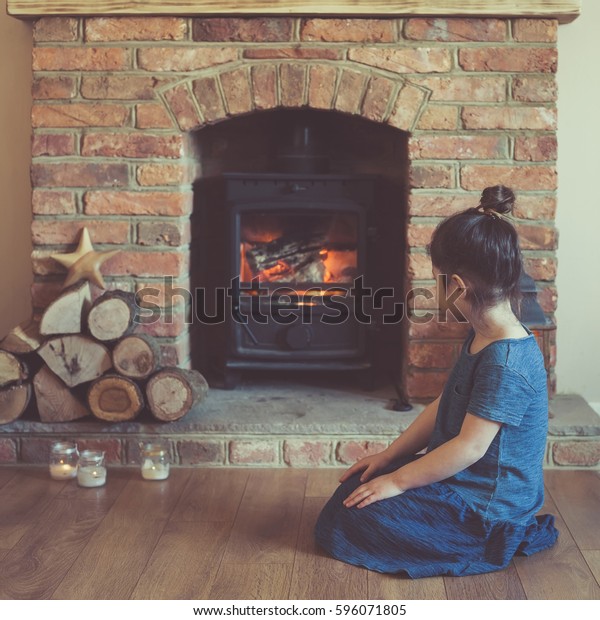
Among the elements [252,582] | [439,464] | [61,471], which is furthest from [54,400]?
[439,464]

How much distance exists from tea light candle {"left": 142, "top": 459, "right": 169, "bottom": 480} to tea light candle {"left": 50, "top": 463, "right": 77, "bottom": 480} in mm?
196

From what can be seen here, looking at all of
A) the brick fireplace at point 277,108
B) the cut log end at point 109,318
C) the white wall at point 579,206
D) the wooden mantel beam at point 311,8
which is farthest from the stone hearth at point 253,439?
the wooden mantel beam at point 311,8

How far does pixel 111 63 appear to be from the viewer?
2.64 metres

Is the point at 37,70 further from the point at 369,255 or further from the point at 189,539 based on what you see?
the point at 189,539

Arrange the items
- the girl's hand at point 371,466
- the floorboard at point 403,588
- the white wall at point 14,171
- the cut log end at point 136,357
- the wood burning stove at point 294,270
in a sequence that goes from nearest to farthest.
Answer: the floorboard at point 403,588
the girl's hand at point 371,466
the cut log end at point 136,357
the wood burning stove at point 294,270
the white wall at point 14,171

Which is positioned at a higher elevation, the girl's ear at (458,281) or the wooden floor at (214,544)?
the girl's ear at (458,281)

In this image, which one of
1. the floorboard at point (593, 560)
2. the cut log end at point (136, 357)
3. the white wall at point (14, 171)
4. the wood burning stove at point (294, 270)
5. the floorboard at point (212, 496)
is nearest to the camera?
the floorboard at point (593, 560)

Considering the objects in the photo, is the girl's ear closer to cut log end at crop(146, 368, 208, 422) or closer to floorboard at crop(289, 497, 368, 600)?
floorboard at crop(289, 497, 368, 600)

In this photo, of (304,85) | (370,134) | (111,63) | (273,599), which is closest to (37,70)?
(111,63)

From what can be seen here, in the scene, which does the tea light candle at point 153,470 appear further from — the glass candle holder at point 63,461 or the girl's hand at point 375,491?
the girl's hand at point 375,491

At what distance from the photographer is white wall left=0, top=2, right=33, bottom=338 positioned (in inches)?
113

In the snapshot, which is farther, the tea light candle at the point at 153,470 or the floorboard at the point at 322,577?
the tea light candle at the point at 153,470

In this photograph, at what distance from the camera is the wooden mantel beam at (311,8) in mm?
2545

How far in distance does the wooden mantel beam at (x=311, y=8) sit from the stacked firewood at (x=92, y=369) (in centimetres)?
79
